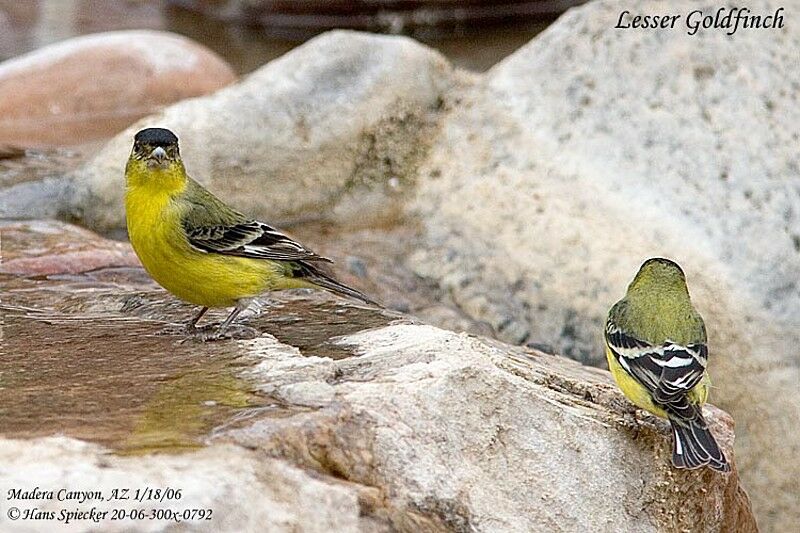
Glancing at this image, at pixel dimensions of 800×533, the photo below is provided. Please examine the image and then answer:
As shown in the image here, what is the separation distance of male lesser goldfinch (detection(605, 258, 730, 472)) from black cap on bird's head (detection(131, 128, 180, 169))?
2.02 meters

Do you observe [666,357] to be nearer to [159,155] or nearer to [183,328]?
[183,328]

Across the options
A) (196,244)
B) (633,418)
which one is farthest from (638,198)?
(196,244)

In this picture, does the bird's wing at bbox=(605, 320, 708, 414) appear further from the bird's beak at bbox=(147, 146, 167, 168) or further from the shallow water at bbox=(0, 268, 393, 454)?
the bird's beak at bbox=(147, 146, 167, 168)

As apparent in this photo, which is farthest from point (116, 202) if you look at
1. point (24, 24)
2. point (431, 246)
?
point (24, 24)

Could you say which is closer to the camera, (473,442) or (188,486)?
(188,486)

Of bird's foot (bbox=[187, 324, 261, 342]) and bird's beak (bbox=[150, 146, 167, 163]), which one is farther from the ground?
bird's beak (bbox=[150, 146, 167, 163])

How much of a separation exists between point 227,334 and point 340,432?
1307 millimetres

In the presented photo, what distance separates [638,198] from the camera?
7.19 meters

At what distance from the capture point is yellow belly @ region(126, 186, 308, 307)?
507cm

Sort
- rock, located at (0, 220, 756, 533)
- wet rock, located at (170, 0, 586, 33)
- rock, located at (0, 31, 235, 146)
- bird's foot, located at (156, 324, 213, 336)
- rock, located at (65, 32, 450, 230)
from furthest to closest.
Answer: wet rock, located at (170, 0, 586, 33), rock, located at (0, 31, 235, 146), rock, located at (65, 32, 450, 230), bird's foot, located at (156, 324, 213, 336), rock, located at (0, 220, 756, 533)

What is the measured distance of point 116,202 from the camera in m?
8.07

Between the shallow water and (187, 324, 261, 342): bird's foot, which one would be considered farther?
(187, 324, 261, 342): bird's foot

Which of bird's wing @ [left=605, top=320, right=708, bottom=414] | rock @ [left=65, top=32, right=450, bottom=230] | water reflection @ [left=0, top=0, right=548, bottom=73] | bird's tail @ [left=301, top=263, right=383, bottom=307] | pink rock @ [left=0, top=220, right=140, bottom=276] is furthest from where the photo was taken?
water reflection @ [left=0, top=0, right=548, bottom=73]

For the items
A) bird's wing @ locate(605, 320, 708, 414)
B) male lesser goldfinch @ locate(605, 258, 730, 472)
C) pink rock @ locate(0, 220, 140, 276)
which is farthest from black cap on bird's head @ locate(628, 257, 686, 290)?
pink rock @ locate(0, 220, 140, 276)
